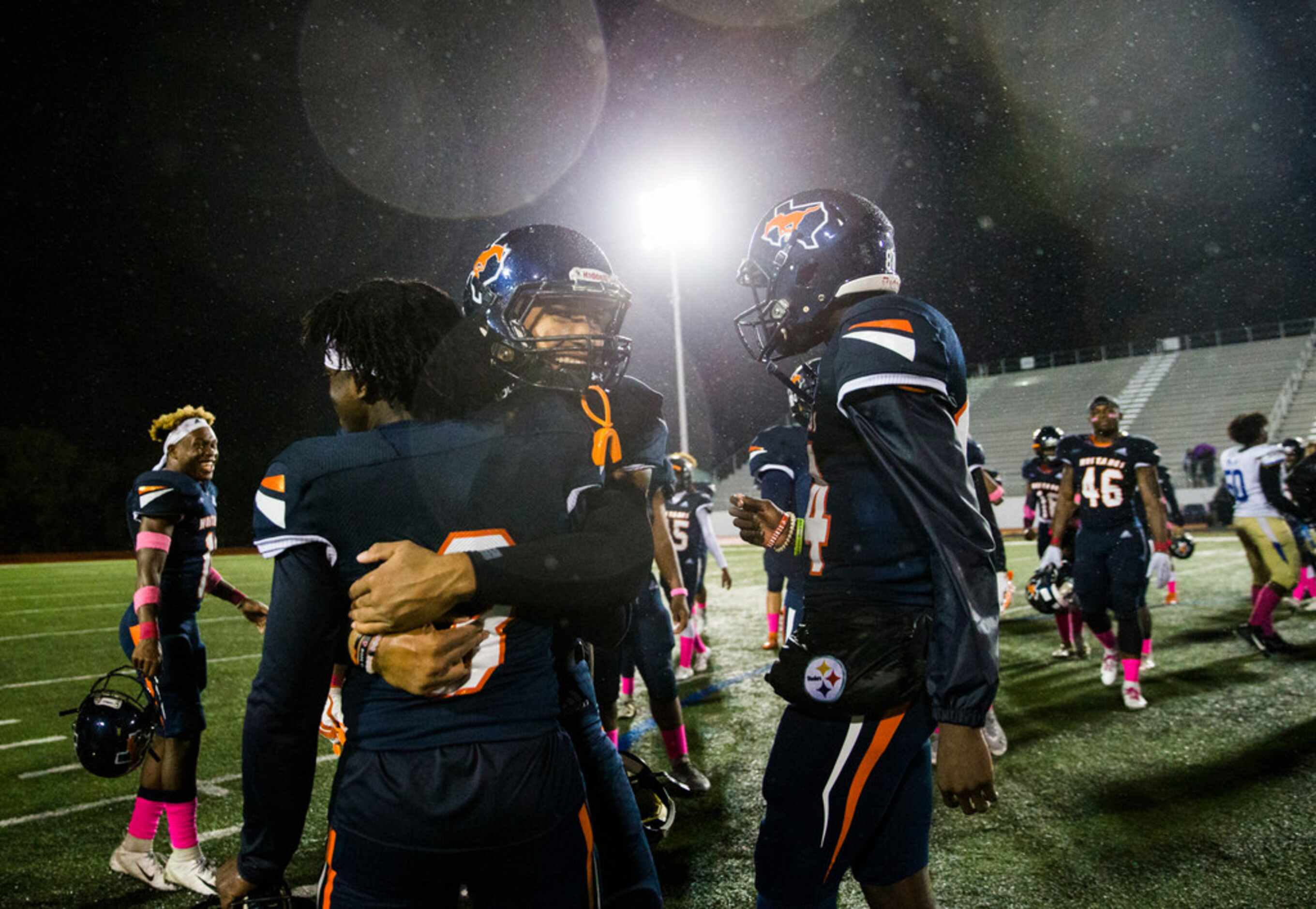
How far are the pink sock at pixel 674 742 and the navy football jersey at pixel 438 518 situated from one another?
332 centimetres

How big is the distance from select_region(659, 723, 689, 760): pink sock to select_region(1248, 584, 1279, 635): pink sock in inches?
243

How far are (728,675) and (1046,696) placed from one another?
2642 millimetres

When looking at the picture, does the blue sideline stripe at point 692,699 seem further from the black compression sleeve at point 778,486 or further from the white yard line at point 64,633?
A: the white yard line at point 64,633

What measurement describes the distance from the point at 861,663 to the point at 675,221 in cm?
1973

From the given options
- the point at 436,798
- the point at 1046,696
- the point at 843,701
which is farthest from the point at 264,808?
the point at 1046,696

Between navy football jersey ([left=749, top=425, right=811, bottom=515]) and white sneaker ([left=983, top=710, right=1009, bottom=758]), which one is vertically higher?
navy football jersey ([left=749, top=425, right=811, bottom=515])

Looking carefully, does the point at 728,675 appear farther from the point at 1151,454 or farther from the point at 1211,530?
the point at 1211,530

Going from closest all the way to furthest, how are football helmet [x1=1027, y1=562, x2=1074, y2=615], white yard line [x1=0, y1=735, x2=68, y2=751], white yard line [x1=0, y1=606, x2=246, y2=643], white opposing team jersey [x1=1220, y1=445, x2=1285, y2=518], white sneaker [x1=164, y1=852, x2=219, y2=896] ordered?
white sneaker [x1=164, y1=852, x2=219, y2=896] < white yard line [x1=0, y1=735, x2=68, y2=751] < football helmet [x1=1027, y1=562, x2=1074, y2=615] < white opposing team jersey [x1=1220, y1=445, x2=1285, y2=518] < white yard line [x1=0, y1=606, x2=246, y2=643]

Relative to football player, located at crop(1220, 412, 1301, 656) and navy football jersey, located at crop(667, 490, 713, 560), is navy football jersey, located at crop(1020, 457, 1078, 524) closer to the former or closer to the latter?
football player, located at crop(1220, 412, 1301, 656)

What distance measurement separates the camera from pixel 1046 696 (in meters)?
6.52

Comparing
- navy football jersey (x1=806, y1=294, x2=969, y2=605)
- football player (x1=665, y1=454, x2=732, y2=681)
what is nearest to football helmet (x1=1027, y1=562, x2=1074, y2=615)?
football player (x1=665, y1=454, x2=732, y2=681)

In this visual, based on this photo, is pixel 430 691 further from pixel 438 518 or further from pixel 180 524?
pixel 180 524

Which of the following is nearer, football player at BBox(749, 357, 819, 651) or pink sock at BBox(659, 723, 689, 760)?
pink sock at BBox(659, 723, 689, 760)

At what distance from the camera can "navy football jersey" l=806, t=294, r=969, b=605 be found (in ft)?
6.03
